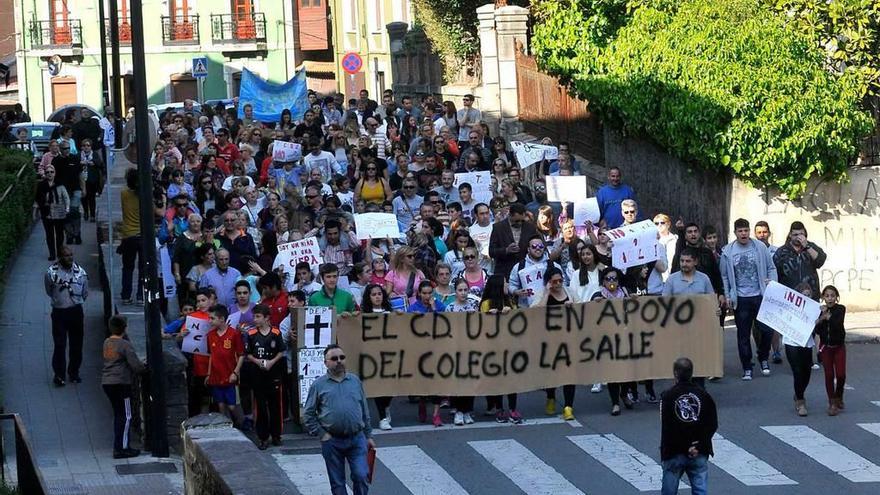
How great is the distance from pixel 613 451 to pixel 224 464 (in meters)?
5.93

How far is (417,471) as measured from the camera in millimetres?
15625

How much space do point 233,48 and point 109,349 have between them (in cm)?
4956

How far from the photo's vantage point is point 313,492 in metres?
14.9

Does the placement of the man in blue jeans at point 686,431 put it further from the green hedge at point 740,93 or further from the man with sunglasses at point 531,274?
the green hedge at point 740,93

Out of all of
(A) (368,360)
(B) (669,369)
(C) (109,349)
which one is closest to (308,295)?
(A) (368,360)

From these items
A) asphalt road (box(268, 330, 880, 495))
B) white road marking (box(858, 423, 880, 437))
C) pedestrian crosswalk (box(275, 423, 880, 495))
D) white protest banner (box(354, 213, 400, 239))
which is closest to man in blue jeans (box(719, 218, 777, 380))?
asphalt road (box(268, 330, 880, 495))

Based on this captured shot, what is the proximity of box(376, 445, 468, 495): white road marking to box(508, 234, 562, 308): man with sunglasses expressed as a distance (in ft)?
8.32

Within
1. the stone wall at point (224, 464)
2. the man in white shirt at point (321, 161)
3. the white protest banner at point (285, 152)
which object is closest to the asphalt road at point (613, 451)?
the stone wall at point (224, 464)

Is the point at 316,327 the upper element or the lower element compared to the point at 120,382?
upper

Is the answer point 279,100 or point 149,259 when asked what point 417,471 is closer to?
point 149,259

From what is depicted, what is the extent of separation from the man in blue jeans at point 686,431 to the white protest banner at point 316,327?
191 inches

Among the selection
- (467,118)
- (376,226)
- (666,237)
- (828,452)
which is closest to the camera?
(828,452)

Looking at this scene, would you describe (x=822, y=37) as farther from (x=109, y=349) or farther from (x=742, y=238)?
(x=109, y=349)

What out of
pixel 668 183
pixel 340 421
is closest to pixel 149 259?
pixel 340 421
